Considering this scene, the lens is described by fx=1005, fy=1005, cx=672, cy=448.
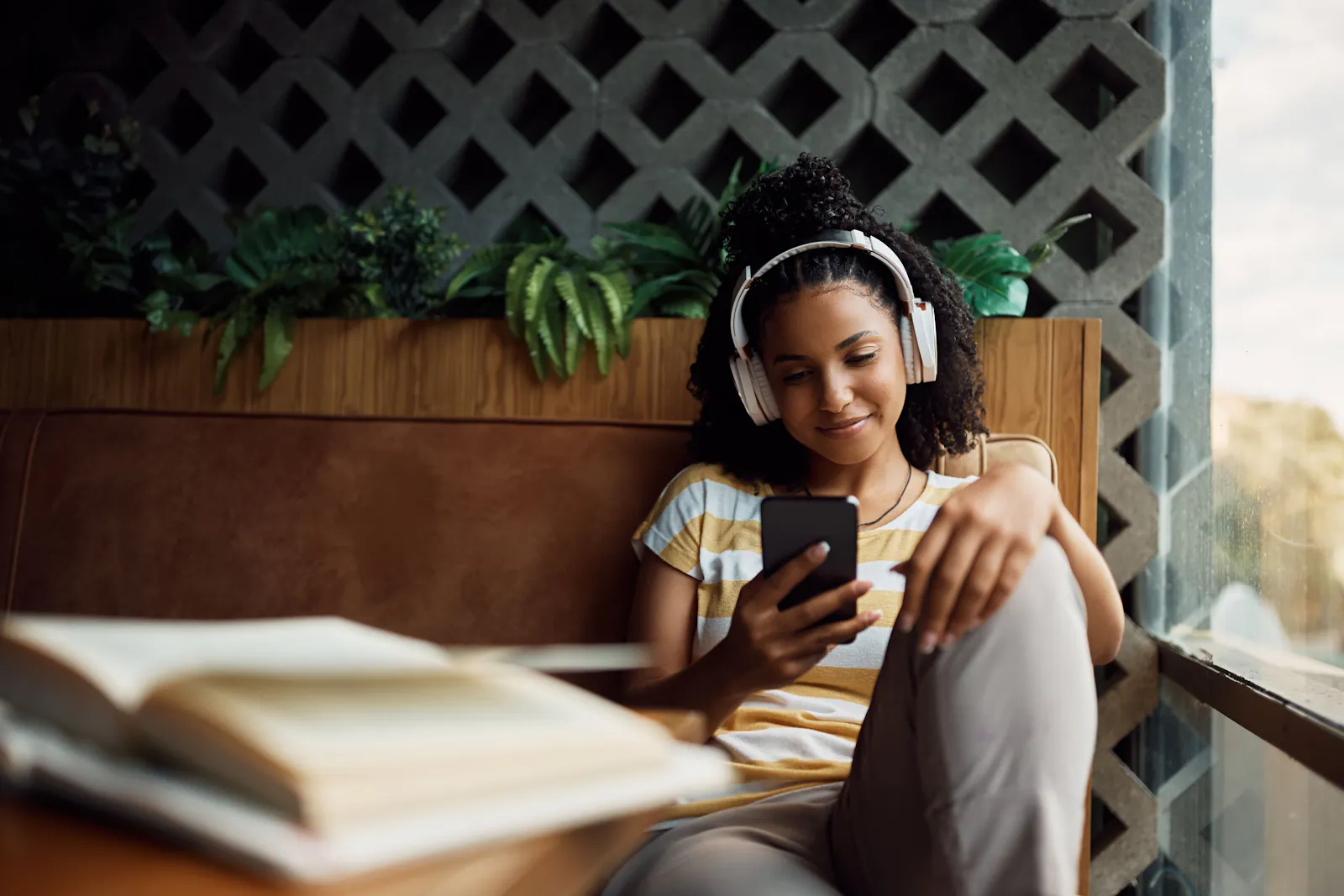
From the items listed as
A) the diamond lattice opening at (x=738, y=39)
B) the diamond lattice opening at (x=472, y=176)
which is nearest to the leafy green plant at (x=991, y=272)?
the diamond lattice opening at (x=738, y=39)

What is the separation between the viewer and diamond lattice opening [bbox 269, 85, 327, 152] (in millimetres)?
1958

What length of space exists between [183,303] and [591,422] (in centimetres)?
102

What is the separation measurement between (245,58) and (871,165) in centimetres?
127

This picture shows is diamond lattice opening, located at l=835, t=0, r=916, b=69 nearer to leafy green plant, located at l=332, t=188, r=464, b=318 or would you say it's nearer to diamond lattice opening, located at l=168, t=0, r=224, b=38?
leafy green plant, located at l=332, t=188, r=464, b=318

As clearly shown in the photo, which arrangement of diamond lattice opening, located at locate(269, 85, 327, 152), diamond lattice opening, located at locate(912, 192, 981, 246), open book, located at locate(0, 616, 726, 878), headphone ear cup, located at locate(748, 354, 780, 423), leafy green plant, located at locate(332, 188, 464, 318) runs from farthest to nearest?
diamond lattice opening, located at locate(269, 85, 327, 152) < diamond lattice opening, located at locate(912, 192, 981, 246) < leafy green plant, located at locate(332, 188, 464, 318) < headphone ear cup, located at locate(748, 354, 780, 423) < open book, located at locate(0, 616, 726, 878)

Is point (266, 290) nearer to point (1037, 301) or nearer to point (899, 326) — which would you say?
point (899, 326)

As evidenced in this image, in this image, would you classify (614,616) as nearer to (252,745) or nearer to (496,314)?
(496,314)

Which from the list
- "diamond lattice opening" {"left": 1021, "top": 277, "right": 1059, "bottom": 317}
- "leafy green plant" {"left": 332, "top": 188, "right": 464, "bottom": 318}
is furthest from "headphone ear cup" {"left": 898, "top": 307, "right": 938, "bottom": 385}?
"leafy green plant" {"left": 332, "top": 188, "right": 464, "bottom": 318}

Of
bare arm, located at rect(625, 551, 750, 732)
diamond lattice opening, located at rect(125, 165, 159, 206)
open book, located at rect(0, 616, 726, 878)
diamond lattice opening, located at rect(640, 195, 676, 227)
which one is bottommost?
bare arm, located at rect(625, 551, 750, 732)

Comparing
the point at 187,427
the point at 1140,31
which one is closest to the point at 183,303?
the point at 187,427

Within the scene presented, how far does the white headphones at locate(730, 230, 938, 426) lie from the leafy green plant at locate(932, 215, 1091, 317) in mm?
217

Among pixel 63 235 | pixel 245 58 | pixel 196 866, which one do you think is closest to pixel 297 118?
pixel 245 58

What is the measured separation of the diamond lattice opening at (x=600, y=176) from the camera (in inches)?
74.8

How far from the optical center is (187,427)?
4.34 feet
